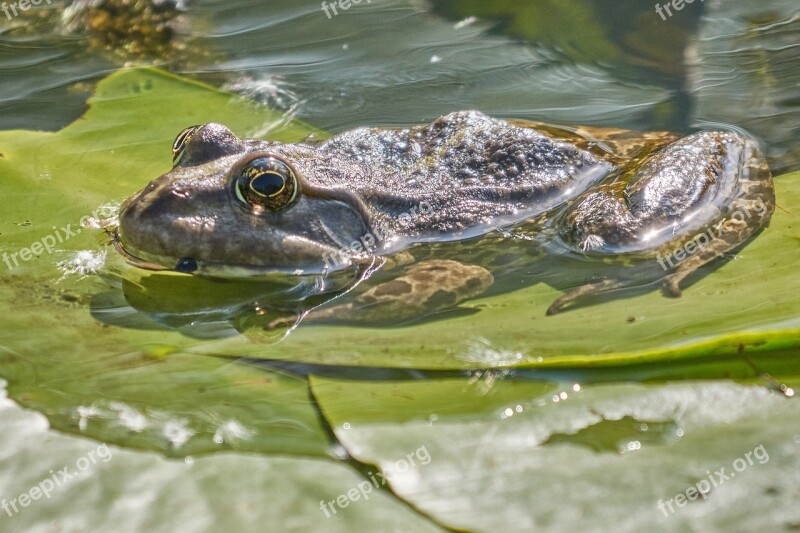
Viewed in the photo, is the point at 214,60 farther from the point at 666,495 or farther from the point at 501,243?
the point at 666,495

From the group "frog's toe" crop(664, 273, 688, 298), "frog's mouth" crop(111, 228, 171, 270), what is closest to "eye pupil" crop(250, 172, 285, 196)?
"frog's mouth" crop(111, 228, 171, 270)

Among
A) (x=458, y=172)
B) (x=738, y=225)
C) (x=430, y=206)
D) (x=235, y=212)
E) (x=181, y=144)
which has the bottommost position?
(x=738, y=225)

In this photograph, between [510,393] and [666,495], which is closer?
[666,495]

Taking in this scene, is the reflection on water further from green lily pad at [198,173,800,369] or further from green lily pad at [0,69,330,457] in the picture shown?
green lily pad at [198,173,800,369]

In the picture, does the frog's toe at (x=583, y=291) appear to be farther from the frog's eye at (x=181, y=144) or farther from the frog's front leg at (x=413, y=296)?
the frog's eye at (x=181, y=144)

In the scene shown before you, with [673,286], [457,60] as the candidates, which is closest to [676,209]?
[673,286]

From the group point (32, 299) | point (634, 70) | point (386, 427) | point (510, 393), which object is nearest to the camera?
point (386, 427)

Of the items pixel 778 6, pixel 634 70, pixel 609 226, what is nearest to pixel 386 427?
pixel 609 226

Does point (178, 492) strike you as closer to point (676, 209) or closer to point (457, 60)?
point (676, 209)
